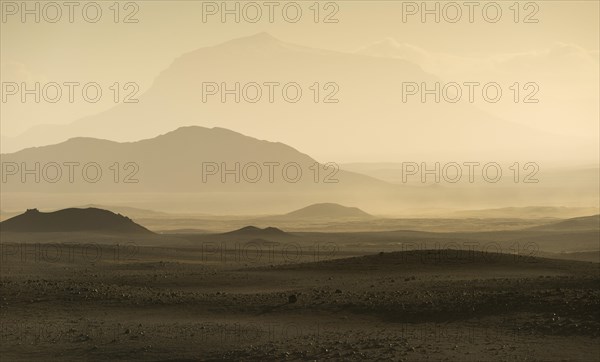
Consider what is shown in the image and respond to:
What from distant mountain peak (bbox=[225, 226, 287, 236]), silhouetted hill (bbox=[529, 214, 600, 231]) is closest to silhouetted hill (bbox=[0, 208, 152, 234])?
distant mountain peak (bbox=[225, 226, 287, 236])

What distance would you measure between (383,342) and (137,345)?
7.00 m

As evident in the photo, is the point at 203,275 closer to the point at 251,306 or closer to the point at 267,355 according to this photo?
the point at 251,306

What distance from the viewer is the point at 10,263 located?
47.0m

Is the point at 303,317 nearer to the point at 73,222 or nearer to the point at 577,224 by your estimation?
the point at 73,222

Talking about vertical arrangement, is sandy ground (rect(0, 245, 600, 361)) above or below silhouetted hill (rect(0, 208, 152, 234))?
below

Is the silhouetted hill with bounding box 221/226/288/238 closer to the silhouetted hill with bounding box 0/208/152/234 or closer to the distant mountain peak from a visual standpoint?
the distant mountain peak

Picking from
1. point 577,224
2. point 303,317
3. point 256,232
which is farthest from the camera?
point 577,224

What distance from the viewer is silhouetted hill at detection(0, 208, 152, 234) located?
3942 inches

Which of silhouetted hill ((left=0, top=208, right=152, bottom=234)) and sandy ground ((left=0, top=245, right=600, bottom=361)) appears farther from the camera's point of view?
silhouetted hill ((left=0, top=208, right=152, bottom=234))

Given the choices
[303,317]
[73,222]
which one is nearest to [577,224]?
[73,222]

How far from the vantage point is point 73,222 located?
102 metres

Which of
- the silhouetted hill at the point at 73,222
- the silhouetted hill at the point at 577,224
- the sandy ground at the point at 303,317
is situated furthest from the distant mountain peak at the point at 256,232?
the sandy ground at the point at 303,317

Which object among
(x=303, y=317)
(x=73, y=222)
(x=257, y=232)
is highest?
(x=73, y=222)

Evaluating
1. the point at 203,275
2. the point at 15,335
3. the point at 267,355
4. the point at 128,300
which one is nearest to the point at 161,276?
the point at 203,275
